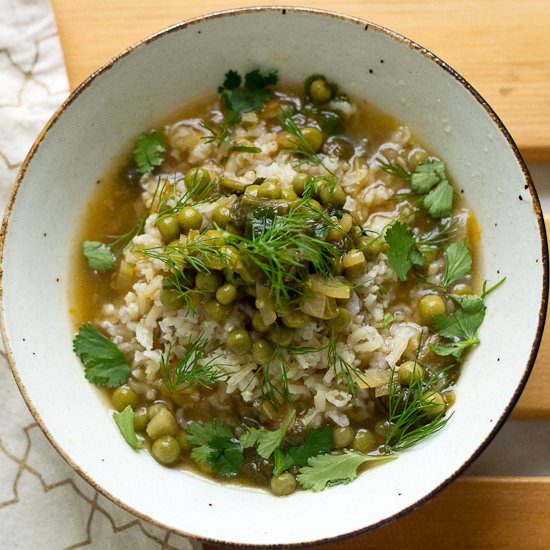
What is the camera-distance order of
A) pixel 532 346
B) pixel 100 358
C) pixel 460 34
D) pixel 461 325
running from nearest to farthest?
pixel 532 346
pixel 461 325
pixel 100 358
pixel 460 34

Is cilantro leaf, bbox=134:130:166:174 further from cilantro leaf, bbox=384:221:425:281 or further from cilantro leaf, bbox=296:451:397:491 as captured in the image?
cilantro leaf, bbox=296:451:397:491

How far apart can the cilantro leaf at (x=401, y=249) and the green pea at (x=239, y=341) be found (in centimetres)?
91

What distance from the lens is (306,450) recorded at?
399 cm

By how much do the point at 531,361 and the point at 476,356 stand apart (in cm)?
44

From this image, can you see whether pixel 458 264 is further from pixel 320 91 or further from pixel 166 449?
pixel 166 449

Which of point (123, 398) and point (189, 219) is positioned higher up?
point (189, 219)

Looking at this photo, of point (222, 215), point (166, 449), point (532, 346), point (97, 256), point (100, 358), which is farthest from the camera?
point (97, 256)

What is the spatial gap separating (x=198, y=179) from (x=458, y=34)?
6.00 feet

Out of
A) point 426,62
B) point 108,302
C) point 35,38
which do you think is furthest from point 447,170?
point 35,38

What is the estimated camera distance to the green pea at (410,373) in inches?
157

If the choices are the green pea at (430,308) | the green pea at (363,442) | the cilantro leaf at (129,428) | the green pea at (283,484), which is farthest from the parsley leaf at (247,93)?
the green pea at (283,484)

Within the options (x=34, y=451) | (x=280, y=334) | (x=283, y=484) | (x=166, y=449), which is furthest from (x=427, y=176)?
(x=34, y=451)

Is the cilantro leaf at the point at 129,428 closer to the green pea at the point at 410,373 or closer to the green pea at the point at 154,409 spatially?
the green pea at the point at 154,409

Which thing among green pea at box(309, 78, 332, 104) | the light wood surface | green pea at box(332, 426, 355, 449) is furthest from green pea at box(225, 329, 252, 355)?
the light wood surface
